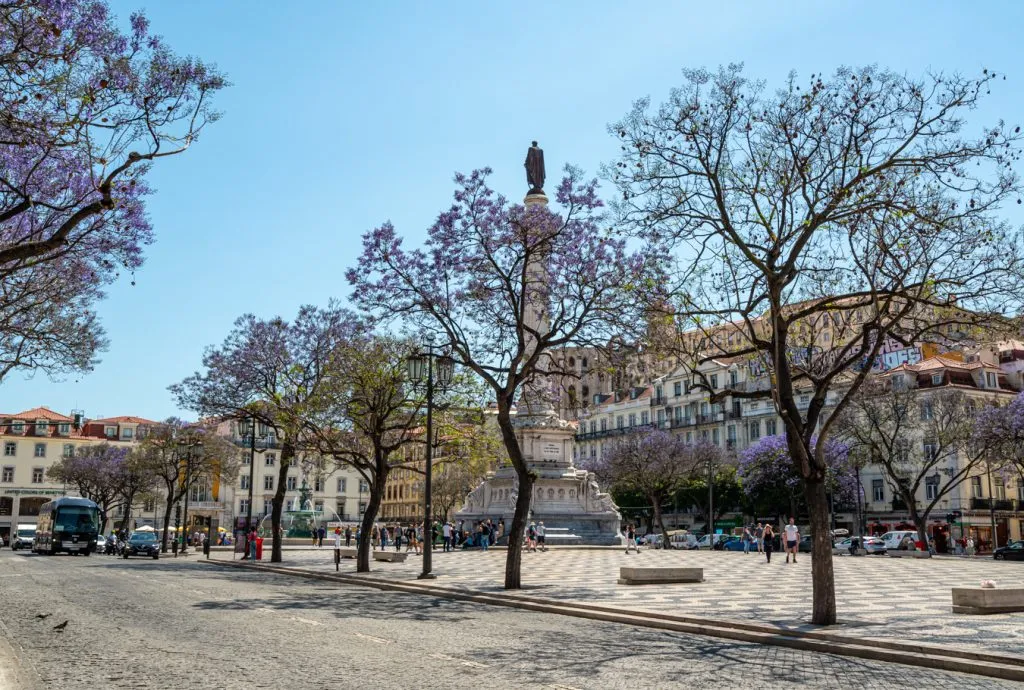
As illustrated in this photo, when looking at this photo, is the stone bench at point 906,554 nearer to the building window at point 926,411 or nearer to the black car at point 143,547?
the building window at point 926,411

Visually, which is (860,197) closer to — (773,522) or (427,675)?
(427,675)

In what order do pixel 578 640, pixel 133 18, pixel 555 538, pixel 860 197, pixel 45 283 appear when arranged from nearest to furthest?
pixel 133 18 < pixel 578 640 < pixel 860 197 < pixel 45 283 < pixel 555 538

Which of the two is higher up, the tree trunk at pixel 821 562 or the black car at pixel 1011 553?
the tree trunk at pixel 821 562

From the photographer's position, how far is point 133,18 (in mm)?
12195

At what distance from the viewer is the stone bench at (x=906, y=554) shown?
48031mm

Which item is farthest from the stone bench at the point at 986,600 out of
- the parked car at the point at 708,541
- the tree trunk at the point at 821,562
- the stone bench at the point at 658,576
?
the parked car at the point at 708,541

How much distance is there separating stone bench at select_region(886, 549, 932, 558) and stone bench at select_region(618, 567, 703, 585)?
2899 centimetres

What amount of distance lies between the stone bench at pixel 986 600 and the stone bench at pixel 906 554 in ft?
112

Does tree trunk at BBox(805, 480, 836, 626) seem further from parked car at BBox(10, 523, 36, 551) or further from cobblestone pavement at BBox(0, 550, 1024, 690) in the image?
parked car at BBox(10, 523, 36, 551)

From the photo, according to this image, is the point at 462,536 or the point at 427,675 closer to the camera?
the point at 427,675

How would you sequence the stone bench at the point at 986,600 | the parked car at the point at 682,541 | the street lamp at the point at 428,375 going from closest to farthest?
the stone bench at the point at 986,600 → the street lamp at the point at 428,375 → the parked car at the point at 682,541

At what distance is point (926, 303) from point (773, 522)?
6054 cm

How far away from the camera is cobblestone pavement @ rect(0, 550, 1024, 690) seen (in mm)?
9477

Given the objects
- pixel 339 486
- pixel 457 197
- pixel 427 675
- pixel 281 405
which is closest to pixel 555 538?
pixel 281 405
